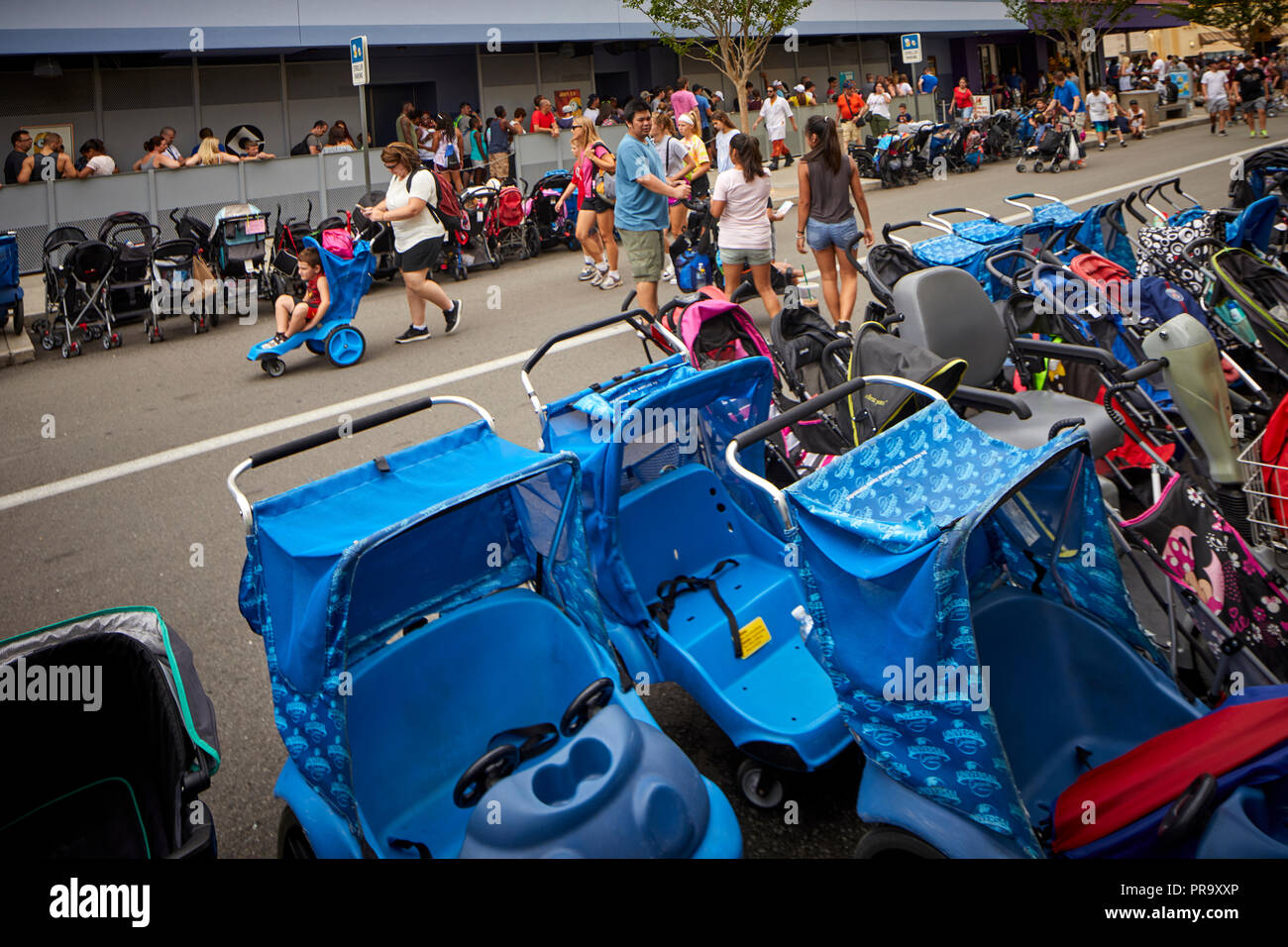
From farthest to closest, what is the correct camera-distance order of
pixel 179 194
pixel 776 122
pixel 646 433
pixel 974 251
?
pixel 776 122, pixel 179 194, pixel 974 251, pixel 646 433

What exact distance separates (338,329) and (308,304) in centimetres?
33

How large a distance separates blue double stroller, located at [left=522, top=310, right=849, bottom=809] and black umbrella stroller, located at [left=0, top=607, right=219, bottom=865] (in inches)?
57.3

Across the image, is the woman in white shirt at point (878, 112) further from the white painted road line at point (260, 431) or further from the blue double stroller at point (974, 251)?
the blue double stroller at point (974, 251)

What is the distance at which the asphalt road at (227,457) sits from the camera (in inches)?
144

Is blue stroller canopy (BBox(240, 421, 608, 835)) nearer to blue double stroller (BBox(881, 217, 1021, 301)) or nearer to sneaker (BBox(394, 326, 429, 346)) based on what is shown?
blue double stroller (BBox(881, 217, 1021, 301))

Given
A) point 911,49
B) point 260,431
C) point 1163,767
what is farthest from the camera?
point 911,49

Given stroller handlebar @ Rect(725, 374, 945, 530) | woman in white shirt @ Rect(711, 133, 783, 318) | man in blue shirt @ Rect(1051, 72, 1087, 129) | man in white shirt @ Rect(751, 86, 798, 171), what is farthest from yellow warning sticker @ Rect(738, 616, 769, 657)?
man in blue shirt @ Rect(1051, 72, 1087, 129)

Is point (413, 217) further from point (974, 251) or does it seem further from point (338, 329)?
point (974, 251)

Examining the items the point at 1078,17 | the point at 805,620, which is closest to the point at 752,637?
the point at 805,620

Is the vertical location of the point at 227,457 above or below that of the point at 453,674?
above

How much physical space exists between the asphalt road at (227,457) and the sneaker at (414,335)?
0.16 m

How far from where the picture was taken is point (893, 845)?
2566mm
